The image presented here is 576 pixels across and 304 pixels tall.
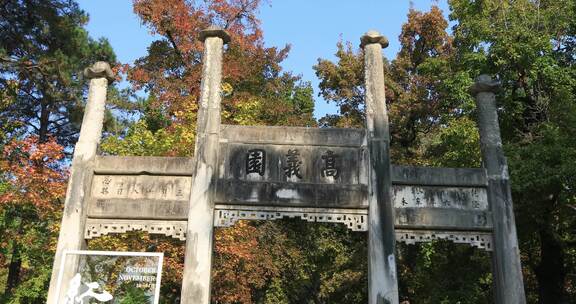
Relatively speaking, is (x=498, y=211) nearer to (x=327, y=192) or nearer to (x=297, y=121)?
(x=327, y=192)

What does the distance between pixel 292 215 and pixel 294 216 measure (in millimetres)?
32

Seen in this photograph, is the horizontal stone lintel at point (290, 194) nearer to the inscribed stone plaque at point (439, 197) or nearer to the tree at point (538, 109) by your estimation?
the inscribed stone plaque at point (439, 197)

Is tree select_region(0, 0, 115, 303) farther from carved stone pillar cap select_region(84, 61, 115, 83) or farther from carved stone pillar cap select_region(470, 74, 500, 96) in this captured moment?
carved stone pillar cap select_region(470, 74, 500, 96)

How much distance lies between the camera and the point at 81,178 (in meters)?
6.93

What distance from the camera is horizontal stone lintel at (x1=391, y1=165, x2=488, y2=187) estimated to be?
23.0 ft

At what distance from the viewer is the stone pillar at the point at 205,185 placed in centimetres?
647

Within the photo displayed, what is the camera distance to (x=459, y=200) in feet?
22.9

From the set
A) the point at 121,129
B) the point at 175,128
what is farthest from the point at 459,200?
the point at 121,129

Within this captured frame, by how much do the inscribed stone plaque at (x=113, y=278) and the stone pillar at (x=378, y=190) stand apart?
2.67 meters

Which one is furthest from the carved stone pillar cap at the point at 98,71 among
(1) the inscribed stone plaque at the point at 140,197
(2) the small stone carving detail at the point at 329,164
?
(2) the small stone carving detail at the point at 329,164

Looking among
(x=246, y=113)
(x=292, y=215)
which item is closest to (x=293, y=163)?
(x=292, y=215)

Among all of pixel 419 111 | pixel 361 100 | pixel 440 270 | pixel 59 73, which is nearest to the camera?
pixel 440 270

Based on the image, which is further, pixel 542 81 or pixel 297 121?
pixel 297 121

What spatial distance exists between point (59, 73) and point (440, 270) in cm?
1143
